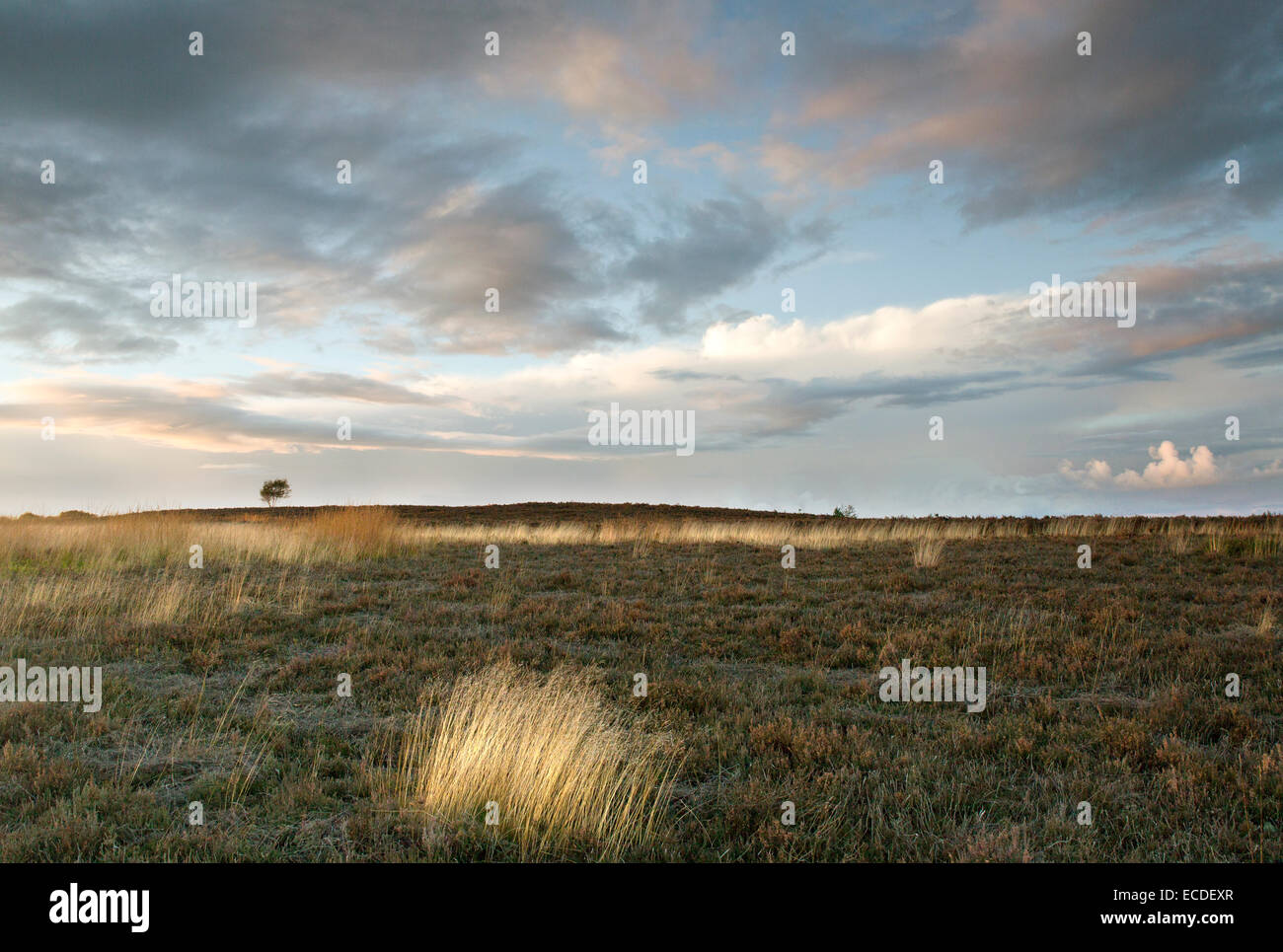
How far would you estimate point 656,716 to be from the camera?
771cm

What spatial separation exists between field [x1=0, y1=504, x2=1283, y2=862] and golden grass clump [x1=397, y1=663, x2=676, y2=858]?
0.04 metres

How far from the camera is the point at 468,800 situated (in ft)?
17.8

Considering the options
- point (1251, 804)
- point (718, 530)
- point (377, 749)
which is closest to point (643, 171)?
point (377, 749)

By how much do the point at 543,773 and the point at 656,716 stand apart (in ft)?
7.90

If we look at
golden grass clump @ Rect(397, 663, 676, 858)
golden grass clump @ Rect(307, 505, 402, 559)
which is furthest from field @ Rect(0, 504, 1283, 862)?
golden grass clump @ Rect(307, 505, 402, 559)

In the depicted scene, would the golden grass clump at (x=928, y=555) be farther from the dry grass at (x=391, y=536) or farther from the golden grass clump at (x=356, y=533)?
the golden grass clump at (x=356, y=533)

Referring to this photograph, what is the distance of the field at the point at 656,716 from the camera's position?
16.8ft

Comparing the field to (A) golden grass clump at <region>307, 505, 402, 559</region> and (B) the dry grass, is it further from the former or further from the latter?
(A) golden grass clump at <region>307, 505, 402, 559</region>

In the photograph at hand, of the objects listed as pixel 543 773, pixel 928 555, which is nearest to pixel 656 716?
pixel 543 773

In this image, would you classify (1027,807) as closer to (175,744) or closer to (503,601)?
(175,744)

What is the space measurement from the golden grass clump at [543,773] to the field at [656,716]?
0.04 m

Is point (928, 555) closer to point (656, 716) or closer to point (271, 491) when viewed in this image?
point (656, 716)

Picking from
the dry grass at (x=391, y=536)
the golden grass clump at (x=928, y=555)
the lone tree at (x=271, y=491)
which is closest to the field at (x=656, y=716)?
the golden grass clump at (x=928, y=555)

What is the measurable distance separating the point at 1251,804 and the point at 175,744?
8812 mm
